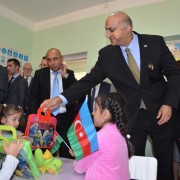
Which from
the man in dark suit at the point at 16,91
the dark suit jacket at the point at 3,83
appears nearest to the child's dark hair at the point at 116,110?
the dark suit jacket at the point at 3,83

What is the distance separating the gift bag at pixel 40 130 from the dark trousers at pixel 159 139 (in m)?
0.71

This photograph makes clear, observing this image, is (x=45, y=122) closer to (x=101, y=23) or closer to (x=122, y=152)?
(x=122, y=152)

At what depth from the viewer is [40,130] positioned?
1.21m

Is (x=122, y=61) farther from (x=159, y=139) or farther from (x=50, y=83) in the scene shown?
(x=50, y=83)

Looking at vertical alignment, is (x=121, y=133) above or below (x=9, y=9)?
below

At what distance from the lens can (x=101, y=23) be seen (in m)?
4.36

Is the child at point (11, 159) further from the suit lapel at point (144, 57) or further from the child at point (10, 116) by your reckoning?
the child at point (10, 116)

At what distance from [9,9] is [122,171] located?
460 centimetres

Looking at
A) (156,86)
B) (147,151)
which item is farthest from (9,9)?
(156,86)

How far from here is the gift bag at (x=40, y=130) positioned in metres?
1.17

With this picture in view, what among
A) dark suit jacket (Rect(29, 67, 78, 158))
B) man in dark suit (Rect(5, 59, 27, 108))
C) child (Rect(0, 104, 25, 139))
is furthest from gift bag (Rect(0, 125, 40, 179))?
man in dark suit (Rect(5, 59, 27, 108))

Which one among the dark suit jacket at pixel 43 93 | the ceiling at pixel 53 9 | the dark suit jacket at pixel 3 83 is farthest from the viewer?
the ceiling at pixel 53 9

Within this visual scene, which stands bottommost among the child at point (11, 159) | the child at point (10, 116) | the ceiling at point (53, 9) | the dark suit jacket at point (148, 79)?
the child at point (11, 159)

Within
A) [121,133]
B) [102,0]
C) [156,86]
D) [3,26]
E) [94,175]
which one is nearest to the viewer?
[94,175]
